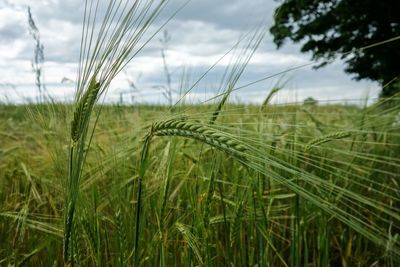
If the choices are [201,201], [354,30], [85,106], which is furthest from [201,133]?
[354,30]

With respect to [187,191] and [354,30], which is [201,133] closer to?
[187,191]

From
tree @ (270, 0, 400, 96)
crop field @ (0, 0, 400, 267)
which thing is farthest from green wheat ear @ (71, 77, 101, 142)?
tree @ (270, 0, 400, 96)

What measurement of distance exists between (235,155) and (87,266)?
2.96ft

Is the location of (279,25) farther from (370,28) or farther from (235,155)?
(235,155)

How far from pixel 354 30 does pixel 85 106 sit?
31.2 feet

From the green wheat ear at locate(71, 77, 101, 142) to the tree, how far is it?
784 centimetres

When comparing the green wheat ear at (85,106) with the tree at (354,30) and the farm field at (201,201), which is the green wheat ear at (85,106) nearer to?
the farm field at (201,201)

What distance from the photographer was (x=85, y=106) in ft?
3.39

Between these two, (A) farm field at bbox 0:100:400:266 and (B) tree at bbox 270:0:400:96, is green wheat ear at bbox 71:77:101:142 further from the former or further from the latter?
(B) tree at bbox 270:0:400:96

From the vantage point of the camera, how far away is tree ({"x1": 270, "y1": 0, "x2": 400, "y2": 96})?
356 inches

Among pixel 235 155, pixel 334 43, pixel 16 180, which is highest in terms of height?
pixel 334 43

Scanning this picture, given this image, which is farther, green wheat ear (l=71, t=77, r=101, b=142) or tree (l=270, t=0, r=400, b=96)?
tree (l=270, t=0, r=400, b=96)

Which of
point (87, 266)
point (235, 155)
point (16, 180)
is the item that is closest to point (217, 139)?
point (235, 155)

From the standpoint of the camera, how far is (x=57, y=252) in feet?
5.93
